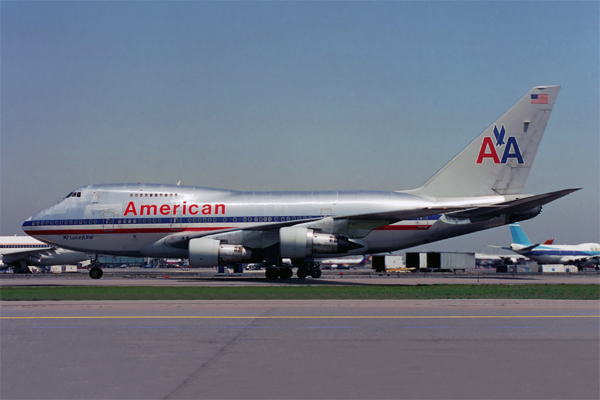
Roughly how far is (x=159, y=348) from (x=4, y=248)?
65.1 meters

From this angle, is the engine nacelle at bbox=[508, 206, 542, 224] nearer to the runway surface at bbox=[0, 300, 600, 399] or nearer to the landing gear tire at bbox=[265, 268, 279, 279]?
the landing gear tire at bbox=[265, 268, 279, 279]

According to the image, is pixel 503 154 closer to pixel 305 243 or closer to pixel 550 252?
pixel 305 243

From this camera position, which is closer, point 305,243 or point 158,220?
point 305,243

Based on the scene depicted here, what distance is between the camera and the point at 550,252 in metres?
81.9

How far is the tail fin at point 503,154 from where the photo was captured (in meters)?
34.7

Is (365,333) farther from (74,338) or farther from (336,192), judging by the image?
(336,192)

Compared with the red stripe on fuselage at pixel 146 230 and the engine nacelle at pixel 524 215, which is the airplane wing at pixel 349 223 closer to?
the red stripe on fuselage at pixel 146 230

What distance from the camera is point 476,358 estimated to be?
8.70 meters

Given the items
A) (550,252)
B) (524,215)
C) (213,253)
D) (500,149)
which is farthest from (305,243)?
(550,252)

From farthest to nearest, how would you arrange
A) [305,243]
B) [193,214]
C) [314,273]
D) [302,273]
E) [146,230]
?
[146,230] → [193,214] → [314,273] → [302,273] → [305,243]

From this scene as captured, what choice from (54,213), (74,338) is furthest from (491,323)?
(54,213)

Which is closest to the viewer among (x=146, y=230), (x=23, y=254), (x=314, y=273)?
(x=314, y=273)

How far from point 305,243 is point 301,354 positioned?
829 inches

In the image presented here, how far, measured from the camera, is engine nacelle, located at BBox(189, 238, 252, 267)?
1233 inches
